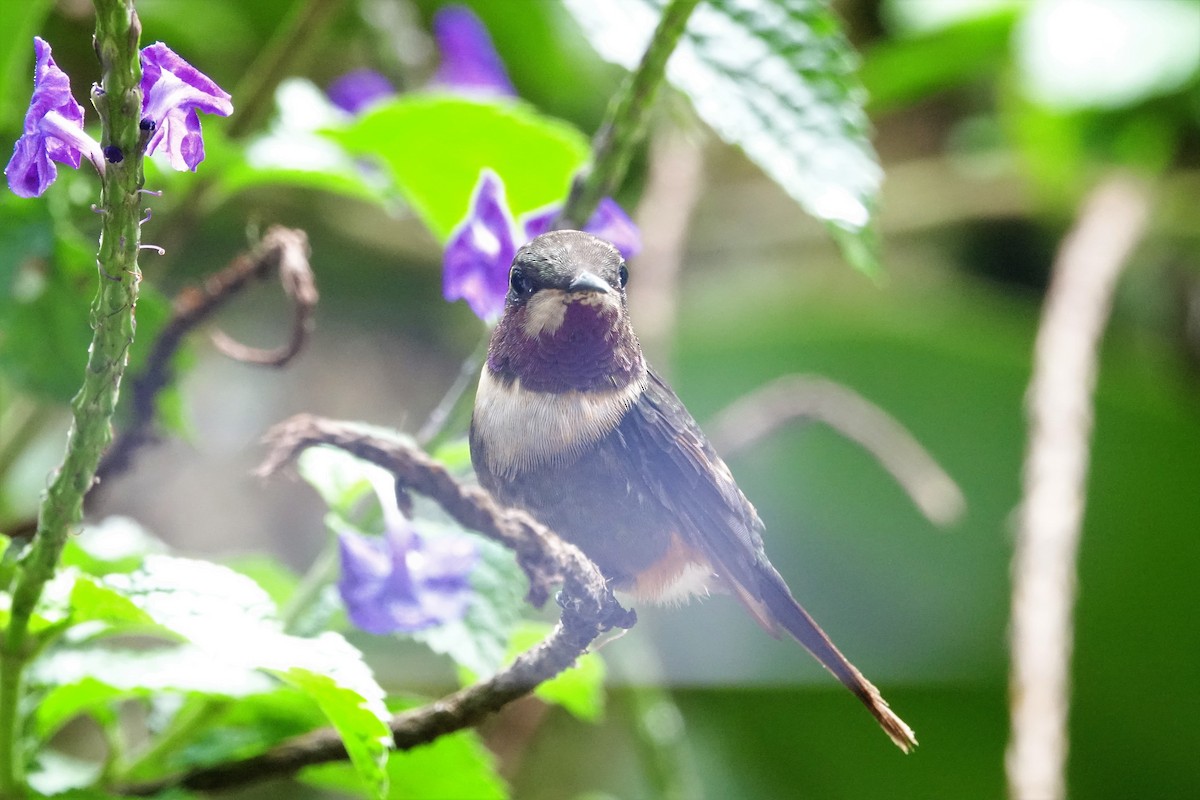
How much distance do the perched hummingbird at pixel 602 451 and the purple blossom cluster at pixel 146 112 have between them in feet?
0.36

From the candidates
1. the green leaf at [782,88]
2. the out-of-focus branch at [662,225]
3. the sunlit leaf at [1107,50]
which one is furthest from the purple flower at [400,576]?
the sunlit leaf at [1107,50]

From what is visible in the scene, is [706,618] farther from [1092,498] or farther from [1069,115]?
[1069,115]

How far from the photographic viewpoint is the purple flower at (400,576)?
1.68 feet

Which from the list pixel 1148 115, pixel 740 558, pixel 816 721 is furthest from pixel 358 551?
pixel 1148 115

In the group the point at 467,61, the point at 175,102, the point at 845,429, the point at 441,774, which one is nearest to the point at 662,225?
the point at 467,61

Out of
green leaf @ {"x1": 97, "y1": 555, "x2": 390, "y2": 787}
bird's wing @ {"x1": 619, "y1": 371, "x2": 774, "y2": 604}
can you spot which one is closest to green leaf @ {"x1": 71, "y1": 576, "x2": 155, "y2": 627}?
green leaf @ {"x1": 97, "y1": 555, "x2": 390, "y2": 787}

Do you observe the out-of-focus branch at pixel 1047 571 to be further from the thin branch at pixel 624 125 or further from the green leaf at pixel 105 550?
the green leaf at pixel 105 550

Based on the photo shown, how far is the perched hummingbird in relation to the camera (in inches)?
15.2

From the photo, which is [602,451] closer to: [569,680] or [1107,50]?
[569,680]

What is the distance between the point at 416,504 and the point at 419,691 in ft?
0.98

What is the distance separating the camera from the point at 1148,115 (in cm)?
198

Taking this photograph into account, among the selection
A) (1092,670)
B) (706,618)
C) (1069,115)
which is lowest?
(1092,670)

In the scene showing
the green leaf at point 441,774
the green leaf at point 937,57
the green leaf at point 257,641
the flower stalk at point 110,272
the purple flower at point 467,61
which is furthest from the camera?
the green leaf at point 937,57

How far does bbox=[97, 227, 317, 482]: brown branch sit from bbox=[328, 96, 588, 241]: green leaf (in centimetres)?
10
